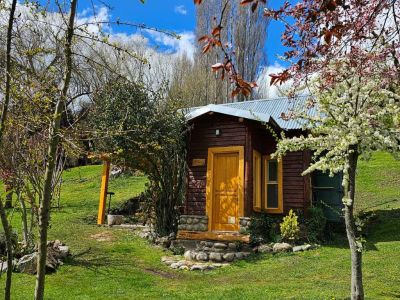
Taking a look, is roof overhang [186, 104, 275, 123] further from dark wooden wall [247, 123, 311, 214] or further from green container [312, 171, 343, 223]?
green container [312, 171, 343, 223]

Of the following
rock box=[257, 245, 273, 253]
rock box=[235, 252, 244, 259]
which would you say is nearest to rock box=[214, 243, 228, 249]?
rock box=[235, 252, 244, 259]

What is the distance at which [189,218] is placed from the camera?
12047 mm

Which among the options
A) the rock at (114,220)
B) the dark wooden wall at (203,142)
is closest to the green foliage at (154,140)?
the dark wooden wall at (203,142)

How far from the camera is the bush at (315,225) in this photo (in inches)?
445

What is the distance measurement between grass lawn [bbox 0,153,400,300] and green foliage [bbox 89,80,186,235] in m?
1.36

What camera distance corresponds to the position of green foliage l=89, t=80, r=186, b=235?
39.0 feet

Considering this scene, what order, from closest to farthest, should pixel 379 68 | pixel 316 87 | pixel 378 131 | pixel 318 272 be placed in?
pixel 379 68, pixel 378 131, pixel 316 87, pixel 318 272

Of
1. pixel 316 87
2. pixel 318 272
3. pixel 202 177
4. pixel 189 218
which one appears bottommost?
pixel 318 272

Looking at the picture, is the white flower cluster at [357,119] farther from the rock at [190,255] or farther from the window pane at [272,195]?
the window pane at [272,195]

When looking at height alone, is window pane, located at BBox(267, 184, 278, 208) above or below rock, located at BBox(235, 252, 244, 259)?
above

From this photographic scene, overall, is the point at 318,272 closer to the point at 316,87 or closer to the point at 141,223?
the point at 316,87

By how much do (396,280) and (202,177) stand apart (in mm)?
6189

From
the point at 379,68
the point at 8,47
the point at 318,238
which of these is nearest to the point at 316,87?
the point at 379,68

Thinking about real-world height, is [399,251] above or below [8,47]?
below
